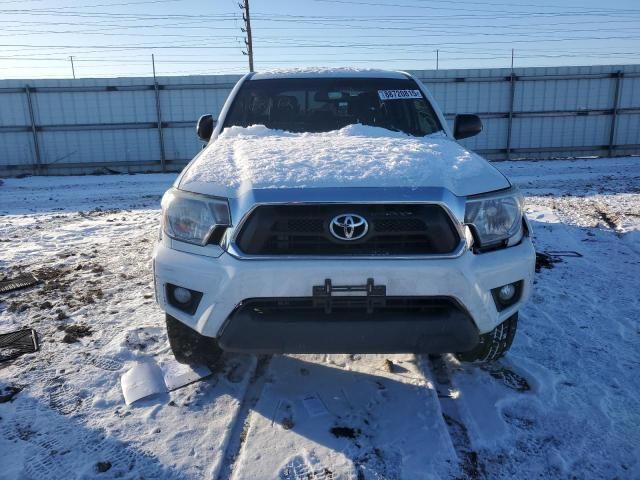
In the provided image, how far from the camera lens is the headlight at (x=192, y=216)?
2307mm

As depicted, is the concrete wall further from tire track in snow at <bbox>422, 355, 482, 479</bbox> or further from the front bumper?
the front bumper

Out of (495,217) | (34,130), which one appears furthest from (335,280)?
(34,130)

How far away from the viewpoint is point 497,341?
2.71 meters

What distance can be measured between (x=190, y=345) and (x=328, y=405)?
2.72ft

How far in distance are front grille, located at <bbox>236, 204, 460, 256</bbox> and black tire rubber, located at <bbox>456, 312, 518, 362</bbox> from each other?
2.37 ft

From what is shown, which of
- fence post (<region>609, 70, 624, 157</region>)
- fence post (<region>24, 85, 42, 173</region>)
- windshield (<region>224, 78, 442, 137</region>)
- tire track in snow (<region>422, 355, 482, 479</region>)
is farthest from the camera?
fence post (<region>609, 70, 624, 157</region>)

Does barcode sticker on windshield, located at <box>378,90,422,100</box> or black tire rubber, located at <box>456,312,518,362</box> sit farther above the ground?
barcode sticker on windshield, located at <box>378,90,422,100</box>

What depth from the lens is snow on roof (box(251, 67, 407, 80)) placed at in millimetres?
4129

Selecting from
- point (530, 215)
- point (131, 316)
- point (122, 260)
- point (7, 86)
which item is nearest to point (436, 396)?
point (131, 316)

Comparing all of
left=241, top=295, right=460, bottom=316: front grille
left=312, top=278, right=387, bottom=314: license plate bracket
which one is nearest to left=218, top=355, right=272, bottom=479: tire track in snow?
left=241, top=295, right=460, bottom=316: front grille

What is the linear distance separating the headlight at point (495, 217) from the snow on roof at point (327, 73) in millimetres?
2116

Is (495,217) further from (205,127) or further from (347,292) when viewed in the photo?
(205,127)

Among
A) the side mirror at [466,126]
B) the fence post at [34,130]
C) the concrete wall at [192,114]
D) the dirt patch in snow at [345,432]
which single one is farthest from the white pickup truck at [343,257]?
the fence post at [34,130]

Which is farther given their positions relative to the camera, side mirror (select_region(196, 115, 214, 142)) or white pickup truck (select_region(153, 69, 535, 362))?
side mirror (select_region(196, 115, 214, 142))
